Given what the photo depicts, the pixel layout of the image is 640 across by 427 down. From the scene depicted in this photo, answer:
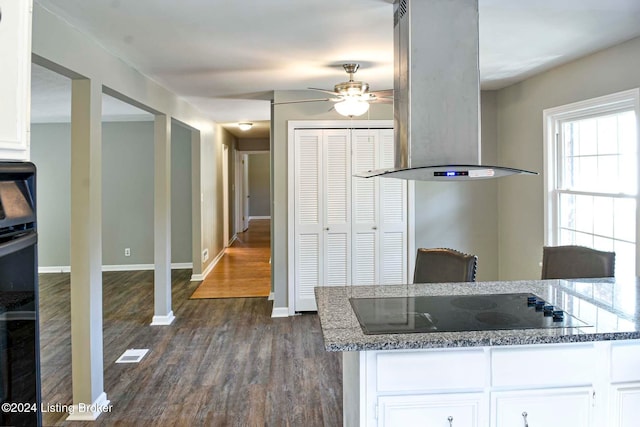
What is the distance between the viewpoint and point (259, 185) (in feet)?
51.5

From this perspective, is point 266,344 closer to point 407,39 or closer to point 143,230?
point 407,39

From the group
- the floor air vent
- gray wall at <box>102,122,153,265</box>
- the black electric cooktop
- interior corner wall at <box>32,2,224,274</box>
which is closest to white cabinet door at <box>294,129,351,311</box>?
interior corner wall at <box>32,2,224,274</box>

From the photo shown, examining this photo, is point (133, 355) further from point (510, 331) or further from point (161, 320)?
point (510, 331)

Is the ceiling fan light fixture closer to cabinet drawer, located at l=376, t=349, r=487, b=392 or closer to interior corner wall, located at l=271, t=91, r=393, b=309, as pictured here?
interior corner wall, located at l=271, t=91, r=393, b=309

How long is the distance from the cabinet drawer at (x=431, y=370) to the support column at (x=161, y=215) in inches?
139

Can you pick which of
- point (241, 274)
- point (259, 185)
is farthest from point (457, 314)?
point (259, 185)

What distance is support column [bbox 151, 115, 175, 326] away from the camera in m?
4.68

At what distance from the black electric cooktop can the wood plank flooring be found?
392 cm

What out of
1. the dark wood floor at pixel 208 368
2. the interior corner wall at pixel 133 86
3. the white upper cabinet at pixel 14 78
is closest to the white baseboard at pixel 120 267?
the interior corner wall at pixel 133 86

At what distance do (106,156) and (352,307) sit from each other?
21.3 ft

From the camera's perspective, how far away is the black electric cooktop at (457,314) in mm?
1863

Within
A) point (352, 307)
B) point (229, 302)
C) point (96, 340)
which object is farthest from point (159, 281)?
point (352, 307)

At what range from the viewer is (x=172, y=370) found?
12.0ft

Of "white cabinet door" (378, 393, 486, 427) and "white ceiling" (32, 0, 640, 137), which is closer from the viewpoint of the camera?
"white cabinet door" (378, 393, 486, 427)
